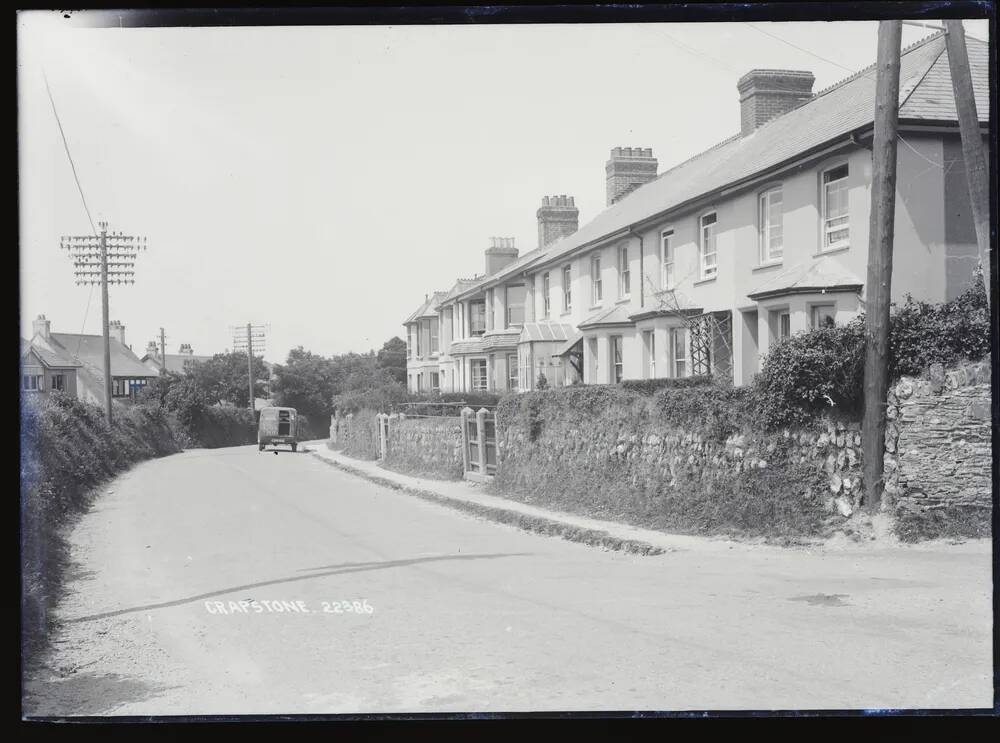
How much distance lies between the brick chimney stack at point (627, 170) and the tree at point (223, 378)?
13.8m

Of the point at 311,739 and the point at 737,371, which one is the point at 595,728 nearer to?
the point at 311,739

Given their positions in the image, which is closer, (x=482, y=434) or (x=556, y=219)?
(x=482, y=434)

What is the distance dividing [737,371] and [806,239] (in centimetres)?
384

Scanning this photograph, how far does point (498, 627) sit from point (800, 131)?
587 inches

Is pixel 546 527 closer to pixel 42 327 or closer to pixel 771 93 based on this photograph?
pixel 42 327

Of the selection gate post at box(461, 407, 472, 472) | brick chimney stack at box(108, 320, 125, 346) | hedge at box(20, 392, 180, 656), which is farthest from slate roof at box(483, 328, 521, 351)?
brick chimney stack at box(108, 320, 125, 346)

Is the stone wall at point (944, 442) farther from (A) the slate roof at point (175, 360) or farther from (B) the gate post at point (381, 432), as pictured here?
(A) the slate roof at point (175, 360)

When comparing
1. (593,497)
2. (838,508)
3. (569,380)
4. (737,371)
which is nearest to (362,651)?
(838,508)

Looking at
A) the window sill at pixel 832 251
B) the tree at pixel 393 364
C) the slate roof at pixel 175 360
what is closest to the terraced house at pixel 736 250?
the window sill at pixel 832 251

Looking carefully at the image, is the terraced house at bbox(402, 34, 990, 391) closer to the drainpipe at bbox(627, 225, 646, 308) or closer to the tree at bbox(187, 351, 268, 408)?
the drainpipe at bbox(627, 225, 646, 308)

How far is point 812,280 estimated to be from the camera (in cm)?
1623

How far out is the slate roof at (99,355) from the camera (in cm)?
1301

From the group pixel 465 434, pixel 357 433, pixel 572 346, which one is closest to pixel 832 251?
pixel 465 434

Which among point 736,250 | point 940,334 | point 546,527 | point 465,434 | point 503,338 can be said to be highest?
point 736,250
